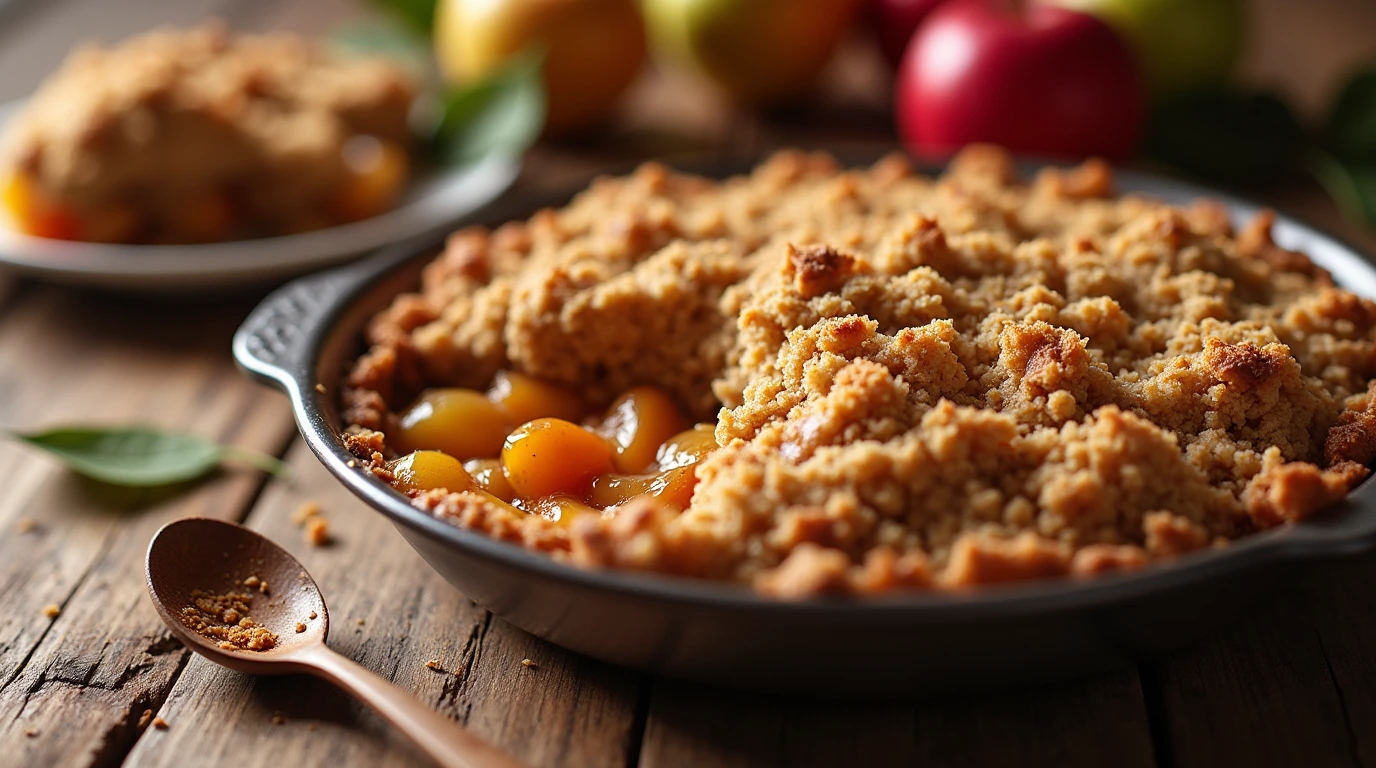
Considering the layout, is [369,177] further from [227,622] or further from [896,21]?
[896,21]

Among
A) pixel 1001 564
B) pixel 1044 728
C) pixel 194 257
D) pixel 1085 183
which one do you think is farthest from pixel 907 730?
pixel 194 257

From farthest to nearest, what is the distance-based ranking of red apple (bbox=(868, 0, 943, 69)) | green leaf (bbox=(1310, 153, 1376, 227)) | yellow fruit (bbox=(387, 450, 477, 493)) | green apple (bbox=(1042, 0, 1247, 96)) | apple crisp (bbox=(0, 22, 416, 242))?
red apple (bbox=(868, 0, 943, 69)), green apple (bbox=(1042, 0, 1247, 96)), green leaf (bbox=(1310, 153, 1376, 227)), apple crisp (bbox=(0, 22, 416, 242)), yellow fruit (bbox=(387, 450, 477, 493))

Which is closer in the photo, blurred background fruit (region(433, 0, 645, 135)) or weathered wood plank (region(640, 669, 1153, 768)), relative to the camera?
weathered wood plank (region(640, 669, 1153, 768))

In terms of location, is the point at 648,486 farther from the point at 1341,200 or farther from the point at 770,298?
the point at 1341,200

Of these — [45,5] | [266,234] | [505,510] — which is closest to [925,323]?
[505,510]

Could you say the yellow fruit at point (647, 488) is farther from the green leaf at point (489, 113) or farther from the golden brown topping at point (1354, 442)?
the green leaf at point (489, 113)

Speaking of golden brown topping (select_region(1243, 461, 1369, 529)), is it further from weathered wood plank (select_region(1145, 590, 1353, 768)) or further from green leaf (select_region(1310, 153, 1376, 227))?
green leaf (select_region(1310, 153, 1376, 227))

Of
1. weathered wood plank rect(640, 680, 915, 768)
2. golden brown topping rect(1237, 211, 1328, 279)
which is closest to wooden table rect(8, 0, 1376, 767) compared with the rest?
weathered wood plank rect(640, 680, 915, 768)
